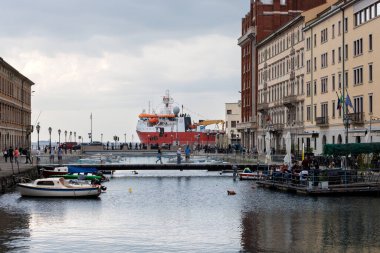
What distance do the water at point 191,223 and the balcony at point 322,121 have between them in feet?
110

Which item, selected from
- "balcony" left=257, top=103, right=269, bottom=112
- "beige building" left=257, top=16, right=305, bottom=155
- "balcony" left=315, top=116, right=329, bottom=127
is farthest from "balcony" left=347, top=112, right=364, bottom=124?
"balcony" left=257, top=103, right=269, bottom=112

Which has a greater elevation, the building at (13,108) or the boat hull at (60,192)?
the building at (13,108)

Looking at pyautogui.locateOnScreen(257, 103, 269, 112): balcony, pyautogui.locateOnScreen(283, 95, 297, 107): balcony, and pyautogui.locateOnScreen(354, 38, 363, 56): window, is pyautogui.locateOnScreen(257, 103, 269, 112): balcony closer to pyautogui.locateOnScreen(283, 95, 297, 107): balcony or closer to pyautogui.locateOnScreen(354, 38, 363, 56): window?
pyautogui.locateOnScreen(283, 95, 297, 107): balcony

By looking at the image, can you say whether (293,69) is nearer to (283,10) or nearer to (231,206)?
(283,10)

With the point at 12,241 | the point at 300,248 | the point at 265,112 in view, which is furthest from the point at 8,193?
the point at 265,112

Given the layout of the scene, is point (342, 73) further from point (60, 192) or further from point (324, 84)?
point (60, 192)

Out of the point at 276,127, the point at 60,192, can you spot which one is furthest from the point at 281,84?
the point at 60,192

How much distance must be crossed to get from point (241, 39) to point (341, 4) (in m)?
60.9

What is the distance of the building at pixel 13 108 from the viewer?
4626 inches

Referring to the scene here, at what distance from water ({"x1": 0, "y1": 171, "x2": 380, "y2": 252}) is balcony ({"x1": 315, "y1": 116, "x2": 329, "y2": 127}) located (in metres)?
33.5

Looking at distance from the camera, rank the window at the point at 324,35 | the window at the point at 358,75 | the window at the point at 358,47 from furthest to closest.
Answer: the window at the point at 324,35
the window at the point at 358,75
the window at the point at 358,47

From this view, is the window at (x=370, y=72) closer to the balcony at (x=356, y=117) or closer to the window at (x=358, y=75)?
the window at (x=358, y=75)

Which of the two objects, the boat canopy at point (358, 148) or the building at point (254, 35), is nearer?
the boat canopy at point (358, 148)

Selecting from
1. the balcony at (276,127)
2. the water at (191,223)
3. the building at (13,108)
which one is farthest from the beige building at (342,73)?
the building at (13,108)
